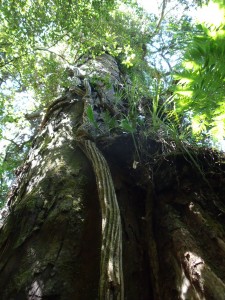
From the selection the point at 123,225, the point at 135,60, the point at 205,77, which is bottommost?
the point at 123,225

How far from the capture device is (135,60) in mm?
5863

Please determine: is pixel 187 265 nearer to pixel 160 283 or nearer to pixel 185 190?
pixel 160 283

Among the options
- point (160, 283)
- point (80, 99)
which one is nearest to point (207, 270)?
point (160, 283)

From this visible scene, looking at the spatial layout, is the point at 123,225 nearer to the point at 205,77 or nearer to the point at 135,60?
the point at 205,77

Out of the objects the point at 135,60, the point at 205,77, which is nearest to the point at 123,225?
the point at 205,77

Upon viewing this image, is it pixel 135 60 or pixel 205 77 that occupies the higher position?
pixel 135 60

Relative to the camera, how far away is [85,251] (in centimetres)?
182

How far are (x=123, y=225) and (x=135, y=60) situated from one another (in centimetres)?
448

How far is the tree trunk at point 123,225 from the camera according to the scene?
5.35 feet

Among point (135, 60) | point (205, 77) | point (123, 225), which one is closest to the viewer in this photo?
point (205, 77)

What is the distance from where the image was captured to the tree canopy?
194cm

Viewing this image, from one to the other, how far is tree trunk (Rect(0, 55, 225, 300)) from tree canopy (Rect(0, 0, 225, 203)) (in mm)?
367

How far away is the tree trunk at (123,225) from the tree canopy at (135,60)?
367mm

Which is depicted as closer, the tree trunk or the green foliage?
the tree trunk
